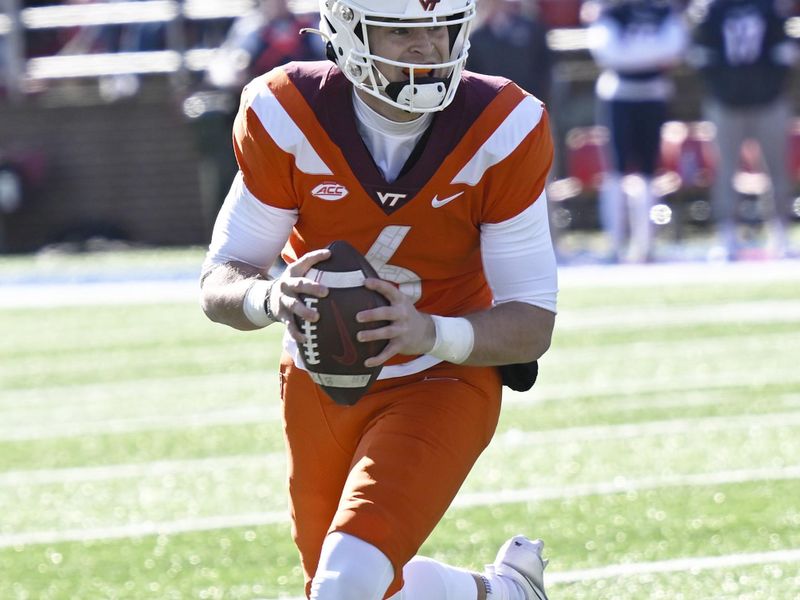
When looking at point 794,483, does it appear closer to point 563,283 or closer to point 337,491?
point 337,491

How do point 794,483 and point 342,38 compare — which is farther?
point 794,483

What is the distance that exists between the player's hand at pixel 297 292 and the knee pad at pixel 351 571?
39 cm

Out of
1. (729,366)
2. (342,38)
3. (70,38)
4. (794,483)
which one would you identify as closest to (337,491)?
(342,38)

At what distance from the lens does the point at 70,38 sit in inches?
642

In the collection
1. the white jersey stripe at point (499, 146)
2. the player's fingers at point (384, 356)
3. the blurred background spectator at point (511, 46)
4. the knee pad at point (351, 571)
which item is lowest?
the blurred background spectator at point (511, 46)

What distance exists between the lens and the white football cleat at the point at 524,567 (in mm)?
3701

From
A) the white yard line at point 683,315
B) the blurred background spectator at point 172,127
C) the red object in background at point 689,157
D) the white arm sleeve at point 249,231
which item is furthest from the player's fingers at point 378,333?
the red object in background at point 689,157

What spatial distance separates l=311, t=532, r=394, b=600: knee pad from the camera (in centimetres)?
293

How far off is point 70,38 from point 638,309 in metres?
8.53

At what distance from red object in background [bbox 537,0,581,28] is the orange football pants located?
12.4m

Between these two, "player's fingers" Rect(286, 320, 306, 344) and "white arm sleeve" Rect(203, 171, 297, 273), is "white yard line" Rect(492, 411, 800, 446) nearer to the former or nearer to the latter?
"white arm sleeve" Rect(203, 171, 297, 273)

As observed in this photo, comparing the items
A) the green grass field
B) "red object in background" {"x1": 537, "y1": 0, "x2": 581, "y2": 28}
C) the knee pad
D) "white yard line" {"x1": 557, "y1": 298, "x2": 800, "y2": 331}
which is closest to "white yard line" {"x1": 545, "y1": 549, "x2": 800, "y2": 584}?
the green grass field

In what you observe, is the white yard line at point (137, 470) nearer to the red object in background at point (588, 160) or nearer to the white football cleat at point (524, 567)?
the white football cleat at point (524, 567)

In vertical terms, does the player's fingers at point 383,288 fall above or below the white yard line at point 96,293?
above
